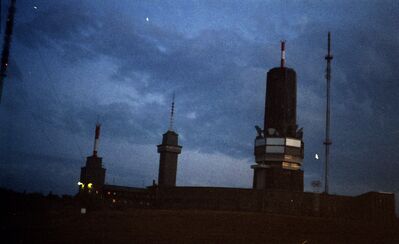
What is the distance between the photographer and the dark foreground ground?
38344 mm

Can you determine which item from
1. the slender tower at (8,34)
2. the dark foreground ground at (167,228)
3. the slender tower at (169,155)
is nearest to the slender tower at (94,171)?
the slender tower at (169,155)

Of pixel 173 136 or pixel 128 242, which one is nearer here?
pixel 128 242

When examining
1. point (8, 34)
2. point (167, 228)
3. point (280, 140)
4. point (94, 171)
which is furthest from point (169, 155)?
point (8, 34)

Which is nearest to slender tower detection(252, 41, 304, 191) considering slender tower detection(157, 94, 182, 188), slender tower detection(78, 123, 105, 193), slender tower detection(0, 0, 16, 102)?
slender tower detection(157, 94, 182, 188)

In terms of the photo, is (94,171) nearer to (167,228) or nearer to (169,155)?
(169,155)

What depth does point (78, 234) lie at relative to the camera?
3912 centimetres

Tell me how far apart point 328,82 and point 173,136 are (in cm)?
5825

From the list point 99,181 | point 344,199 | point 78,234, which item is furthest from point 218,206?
point 99,181

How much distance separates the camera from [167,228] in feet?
154

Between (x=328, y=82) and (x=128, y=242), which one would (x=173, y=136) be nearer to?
(x=328, y=82)

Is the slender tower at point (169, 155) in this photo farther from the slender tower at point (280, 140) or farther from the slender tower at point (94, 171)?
the slender tower at point (280, 140)

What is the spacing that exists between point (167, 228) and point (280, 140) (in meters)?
51.7

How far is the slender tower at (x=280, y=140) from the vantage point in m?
92.6

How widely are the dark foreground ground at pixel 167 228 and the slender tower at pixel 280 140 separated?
3432 centimetres
